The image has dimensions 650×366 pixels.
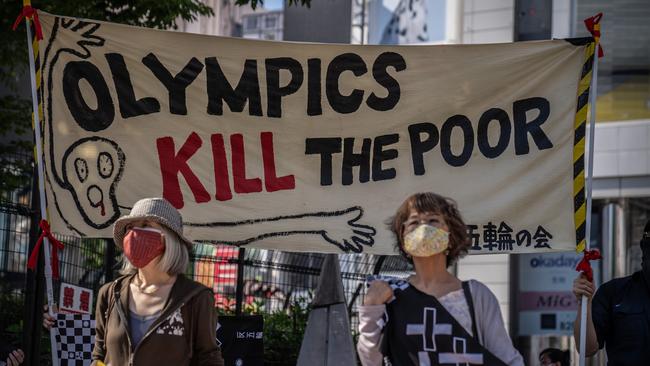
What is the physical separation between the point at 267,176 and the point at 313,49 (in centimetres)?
99

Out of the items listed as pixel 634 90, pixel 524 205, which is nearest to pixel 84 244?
pixel 524 205

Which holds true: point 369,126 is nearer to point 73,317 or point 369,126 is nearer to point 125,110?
point 125,110

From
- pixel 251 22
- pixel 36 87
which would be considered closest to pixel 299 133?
pixel 36 87

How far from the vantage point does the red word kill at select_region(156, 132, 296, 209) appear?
7676 mm

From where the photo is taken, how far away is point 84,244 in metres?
12.2

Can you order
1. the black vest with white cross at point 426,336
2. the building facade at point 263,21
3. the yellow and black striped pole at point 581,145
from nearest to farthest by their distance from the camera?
the black vest with white cross at point 426,336
the yellow and black striped pole at point 581,145
the building facade at point 263,21

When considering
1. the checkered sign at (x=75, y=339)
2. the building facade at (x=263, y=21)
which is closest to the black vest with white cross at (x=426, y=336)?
the checkered sign at (x=75, y=339)

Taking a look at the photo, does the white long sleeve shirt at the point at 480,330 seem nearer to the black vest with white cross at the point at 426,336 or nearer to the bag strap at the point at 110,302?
the black vest with white cross at the point at 426,336

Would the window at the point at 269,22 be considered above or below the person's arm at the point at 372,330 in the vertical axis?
above

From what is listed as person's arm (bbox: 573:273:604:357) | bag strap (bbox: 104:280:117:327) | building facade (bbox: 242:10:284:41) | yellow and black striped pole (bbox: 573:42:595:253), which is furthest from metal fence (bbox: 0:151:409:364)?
building facade (bbox: 242:10:284:41)

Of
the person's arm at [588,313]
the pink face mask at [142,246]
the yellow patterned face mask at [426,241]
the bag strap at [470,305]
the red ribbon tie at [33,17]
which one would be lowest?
the person's arm at [588,313]

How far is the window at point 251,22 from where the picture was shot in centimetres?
6203

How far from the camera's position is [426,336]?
14.4ft

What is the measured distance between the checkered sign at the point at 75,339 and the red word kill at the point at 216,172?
1433mm
